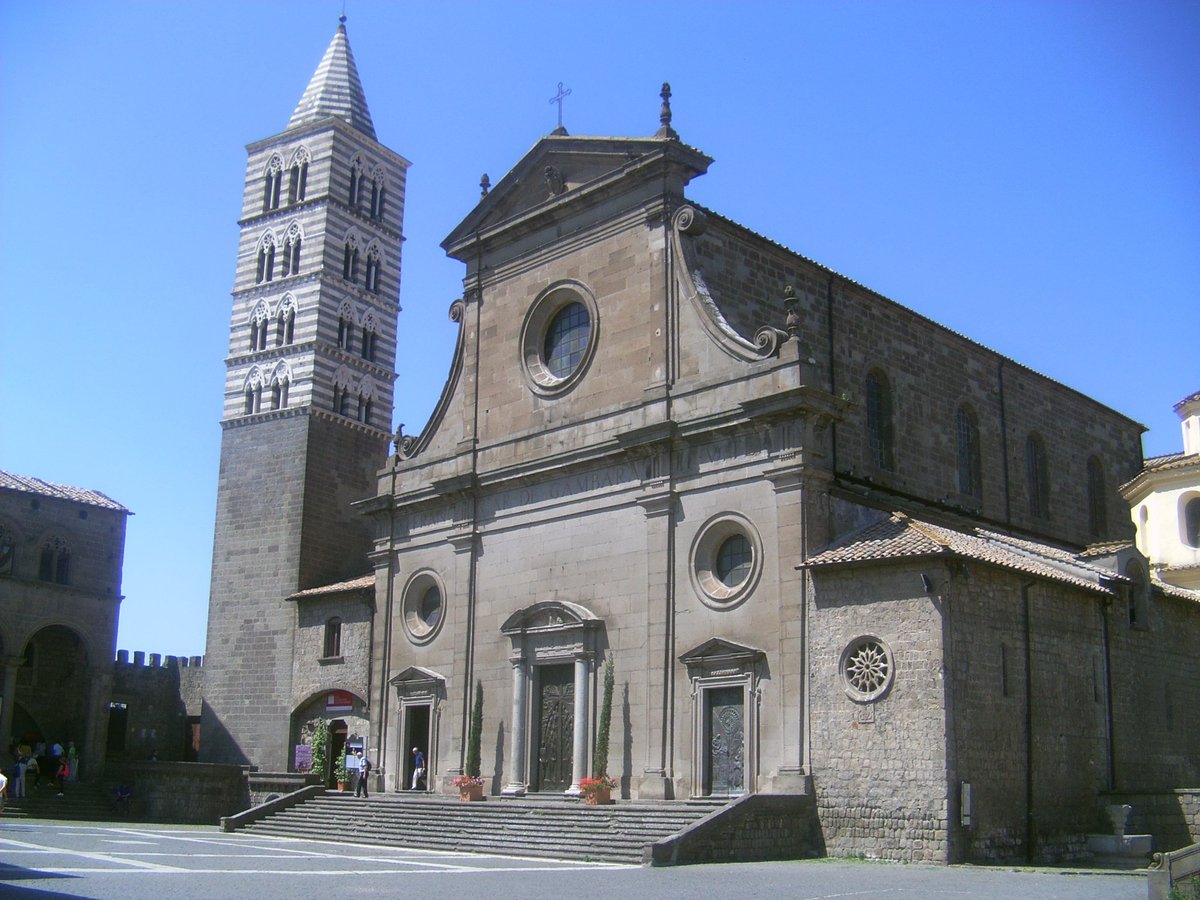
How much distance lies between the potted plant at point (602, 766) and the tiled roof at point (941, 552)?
5.77 m

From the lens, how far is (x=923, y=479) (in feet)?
103

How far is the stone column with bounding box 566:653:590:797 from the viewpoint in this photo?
88.5 ft

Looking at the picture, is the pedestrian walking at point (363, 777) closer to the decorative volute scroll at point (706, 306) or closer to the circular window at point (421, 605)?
the circular window at point (421, 605)

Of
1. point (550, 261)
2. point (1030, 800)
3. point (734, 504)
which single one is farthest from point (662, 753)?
point (550, 261)

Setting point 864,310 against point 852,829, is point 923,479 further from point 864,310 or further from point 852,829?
point 852,829

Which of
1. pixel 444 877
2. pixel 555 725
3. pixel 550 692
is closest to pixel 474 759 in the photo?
pixel 555 725

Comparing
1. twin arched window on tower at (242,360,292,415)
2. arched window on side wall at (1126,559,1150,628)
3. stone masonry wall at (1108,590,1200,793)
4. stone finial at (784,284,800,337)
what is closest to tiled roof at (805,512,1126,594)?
arched window on side wall at (1126,559,1150,628)

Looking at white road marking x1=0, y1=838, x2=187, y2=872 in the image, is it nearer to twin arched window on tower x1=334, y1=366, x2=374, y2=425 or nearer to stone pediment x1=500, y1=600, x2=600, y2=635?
stone pediment x1=500, y1=600, x2=600, y2=635

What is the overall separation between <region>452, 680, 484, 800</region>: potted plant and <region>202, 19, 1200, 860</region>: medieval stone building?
0.99 feet

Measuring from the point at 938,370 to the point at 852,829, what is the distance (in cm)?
1515

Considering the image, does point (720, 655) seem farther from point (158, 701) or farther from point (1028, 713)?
point (158, 701)

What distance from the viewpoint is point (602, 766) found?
26.0 metres

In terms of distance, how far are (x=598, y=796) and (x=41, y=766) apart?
26832mm

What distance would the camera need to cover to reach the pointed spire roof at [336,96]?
5000 centimetres
